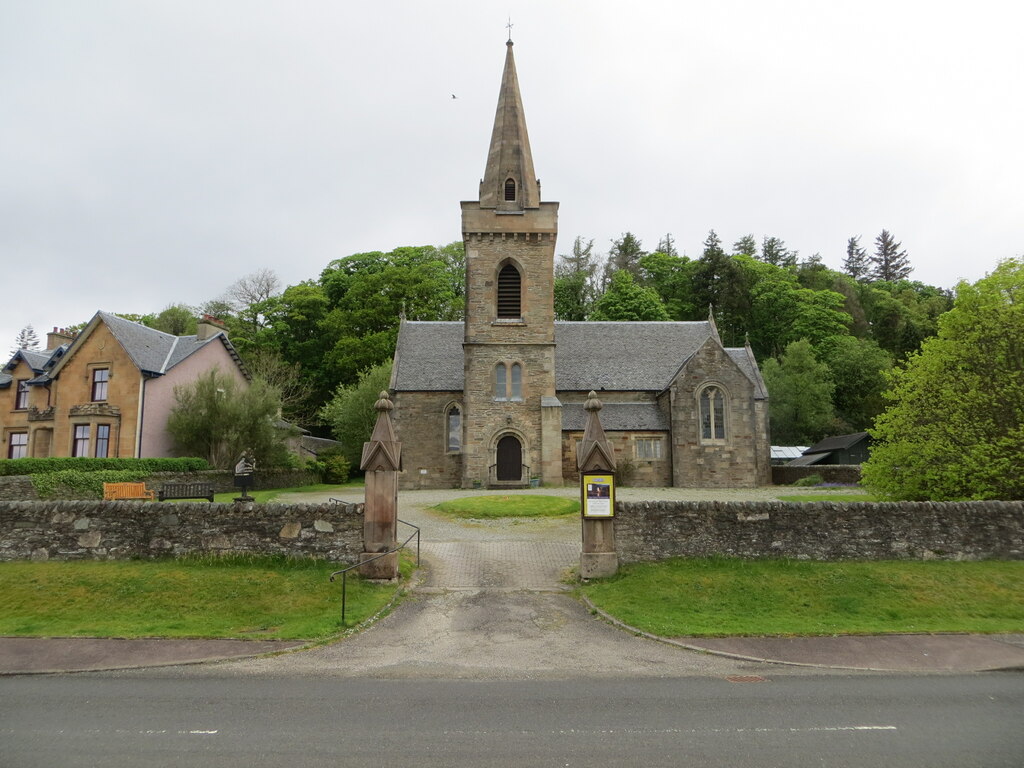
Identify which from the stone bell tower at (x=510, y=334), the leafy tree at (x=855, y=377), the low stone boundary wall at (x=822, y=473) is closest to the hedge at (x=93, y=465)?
the stone bell tower at (x=510, y=334)

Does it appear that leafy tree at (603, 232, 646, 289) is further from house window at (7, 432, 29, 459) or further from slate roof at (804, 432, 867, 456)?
house window at (7, 432, 29, 459)

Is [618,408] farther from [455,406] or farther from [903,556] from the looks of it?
[903,556]

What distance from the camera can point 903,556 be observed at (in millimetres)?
14000

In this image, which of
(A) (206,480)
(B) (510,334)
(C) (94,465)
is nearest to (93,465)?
(C) (94,465)

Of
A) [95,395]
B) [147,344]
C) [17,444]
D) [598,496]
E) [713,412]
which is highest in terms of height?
[147,344]

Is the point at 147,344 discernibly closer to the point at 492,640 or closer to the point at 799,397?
the point at 492,640

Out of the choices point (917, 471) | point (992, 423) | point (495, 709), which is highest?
point (992, 423)

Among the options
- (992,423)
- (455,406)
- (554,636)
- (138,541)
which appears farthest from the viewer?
(455,406)

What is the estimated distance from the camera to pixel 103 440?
Answer: 108 ft

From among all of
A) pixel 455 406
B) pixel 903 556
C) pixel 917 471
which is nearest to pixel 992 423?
pixel 917 471

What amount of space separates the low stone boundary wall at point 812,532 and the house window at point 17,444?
1373 inches

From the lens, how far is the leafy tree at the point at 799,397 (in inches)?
2028

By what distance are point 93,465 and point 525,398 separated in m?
19.2

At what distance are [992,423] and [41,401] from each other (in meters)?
41.0
